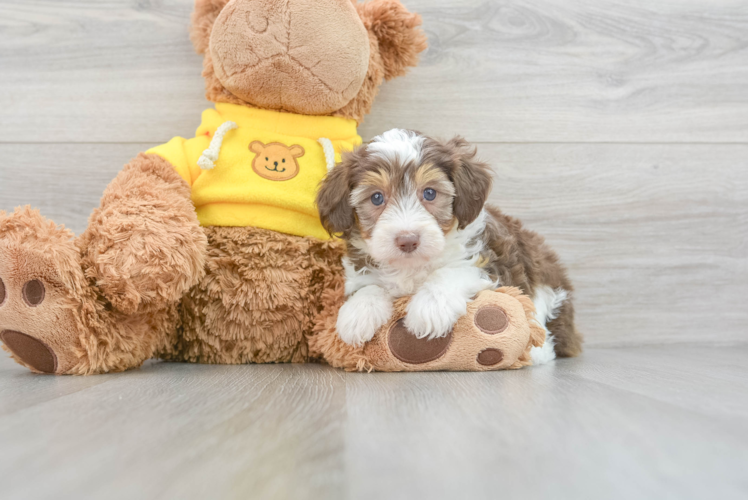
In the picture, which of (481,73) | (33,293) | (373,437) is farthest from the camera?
(481,73)

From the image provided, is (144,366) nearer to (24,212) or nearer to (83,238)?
(83,238)

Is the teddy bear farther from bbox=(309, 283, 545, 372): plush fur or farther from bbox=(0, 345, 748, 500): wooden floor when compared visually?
bbox=(0, 345, 748, 500): wooden floor

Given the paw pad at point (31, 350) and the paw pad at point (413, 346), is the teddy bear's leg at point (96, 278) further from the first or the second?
the paw pad at point (413, 346)

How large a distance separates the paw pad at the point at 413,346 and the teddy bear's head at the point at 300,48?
77 cm

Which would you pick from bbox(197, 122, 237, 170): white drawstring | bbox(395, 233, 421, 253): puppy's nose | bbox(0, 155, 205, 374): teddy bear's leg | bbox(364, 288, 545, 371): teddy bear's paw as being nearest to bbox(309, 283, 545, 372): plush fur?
bbox(364, 288, 545, 371): teddy bear's paw

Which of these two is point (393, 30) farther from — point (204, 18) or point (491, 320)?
point (491, 320)

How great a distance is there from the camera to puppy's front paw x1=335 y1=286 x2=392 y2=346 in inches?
58.1

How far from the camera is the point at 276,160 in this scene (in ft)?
5.65

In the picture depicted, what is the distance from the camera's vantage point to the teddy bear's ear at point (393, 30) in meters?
1.81

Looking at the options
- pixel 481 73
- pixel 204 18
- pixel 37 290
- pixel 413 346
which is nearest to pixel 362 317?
pixel 413 346

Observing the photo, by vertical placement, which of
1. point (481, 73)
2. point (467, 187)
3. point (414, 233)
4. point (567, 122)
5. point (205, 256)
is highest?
point (481, 73)

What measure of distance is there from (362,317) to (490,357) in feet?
1.15

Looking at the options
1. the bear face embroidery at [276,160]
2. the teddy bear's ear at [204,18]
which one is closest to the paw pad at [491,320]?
the bear face embroidery at [276,160]

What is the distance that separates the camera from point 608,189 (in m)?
2.27
